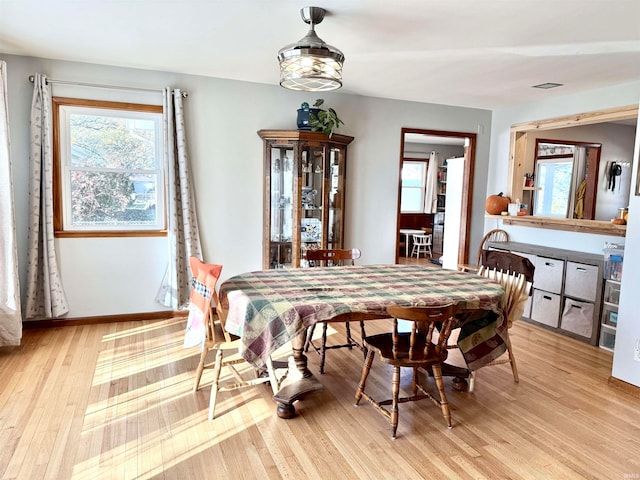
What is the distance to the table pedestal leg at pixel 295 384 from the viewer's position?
99.0 inches

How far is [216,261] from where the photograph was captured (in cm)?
448

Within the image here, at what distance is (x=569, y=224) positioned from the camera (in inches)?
173

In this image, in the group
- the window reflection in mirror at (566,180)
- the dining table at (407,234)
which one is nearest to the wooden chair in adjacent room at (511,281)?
the window reflection in mirror at (566,180)

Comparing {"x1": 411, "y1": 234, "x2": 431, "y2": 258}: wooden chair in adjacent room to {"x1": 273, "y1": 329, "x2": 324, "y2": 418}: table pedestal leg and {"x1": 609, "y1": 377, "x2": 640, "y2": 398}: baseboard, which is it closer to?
{"x1": 609, "y1": 377, "x2": 640, "y2": 398}: baseboard

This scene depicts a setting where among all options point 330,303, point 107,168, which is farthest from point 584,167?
point 107,168

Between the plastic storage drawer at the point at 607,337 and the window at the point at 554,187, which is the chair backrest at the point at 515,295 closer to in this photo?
the plastic storage drawer at the point at 607,337

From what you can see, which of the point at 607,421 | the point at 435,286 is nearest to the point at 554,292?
the point at 607,421

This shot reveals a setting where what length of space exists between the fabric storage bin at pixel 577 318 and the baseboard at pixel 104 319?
3.66m

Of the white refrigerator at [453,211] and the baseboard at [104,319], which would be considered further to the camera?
the white refrigerator at [453,211]

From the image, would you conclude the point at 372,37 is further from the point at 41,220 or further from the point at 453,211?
the point at 453,211

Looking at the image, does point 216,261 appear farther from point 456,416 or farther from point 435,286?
point 456,416

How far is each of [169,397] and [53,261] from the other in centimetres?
197

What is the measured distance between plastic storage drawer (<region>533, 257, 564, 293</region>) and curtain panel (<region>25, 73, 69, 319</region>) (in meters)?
4.50

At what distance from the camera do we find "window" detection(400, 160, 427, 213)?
9.49m
